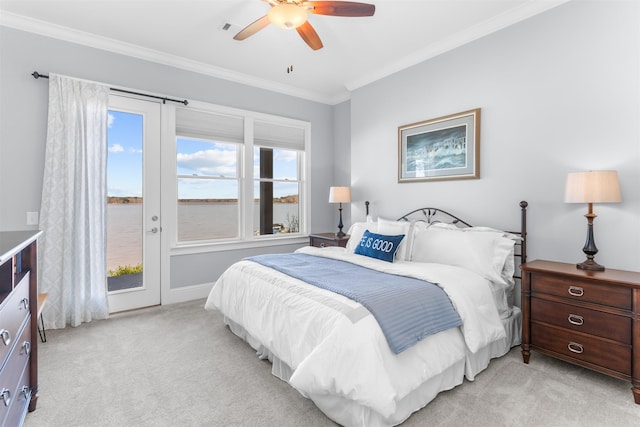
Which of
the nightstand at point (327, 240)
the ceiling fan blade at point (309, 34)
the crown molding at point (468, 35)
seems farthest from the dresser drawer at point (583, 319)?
the ceiling fan blade at point (309, 34)

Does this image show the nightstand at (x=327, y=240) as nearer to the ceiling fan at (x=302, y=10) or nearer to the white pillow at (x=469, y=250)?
the white pillow at (x=469, y=250)

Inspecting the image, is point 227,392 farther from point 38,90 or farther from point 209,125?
point 38,90

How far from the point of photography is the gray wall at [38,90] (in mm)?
2979

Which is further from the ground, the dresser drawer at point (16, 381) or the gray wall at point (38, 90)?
the gray wall at point (38, 90)

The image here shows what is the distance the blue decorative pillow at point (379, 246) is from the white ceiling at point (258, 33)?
2046 mm

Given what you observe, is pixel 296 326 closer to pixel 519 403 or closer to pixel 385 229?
pixel 519 403

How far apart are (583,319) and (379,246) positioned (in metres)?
1.57

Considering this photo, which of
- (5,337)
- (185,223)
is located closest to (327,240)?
(185,223)

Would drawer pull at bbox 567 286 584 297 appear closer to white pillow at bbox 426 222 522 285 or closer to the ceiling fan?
white pillow at bbox 426 222 522 285

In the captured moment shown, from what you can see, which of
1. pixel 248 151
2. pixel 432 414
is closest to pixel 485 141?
pixel 432 414

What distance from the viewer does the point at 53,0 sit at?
9.02ft

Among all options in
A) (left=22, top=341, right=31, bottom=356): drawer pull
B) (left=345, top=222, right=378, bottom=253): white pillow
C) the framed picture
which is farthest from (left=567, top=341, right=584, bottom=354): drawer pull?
(left=22, top=341, right=31, bottom=356): drawer pull

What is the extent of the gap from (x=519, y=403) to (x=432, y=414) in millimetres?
575

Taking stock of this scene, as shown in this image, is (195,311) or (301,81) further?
(301,81)
